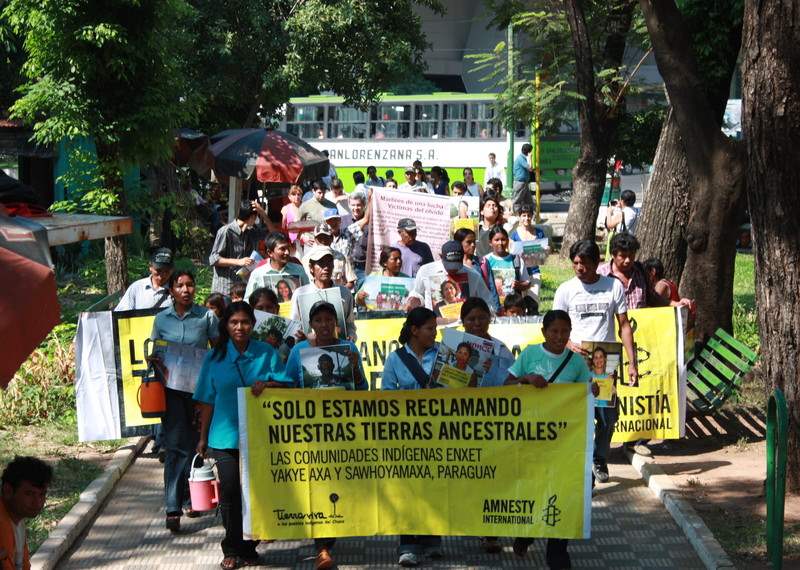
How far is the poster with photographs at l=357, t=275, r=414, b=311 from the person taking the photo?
10.8 meters

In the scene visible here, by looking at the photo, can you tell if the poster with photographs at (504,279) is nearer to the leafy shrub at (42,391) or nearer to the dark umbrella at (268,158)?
the leafy shrub at (42,391)

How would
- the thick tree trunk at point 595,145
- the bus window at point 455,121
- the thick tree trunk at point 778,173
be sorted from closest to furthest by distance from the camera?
the thick tree trunk at point 778,173, the thick tree trunk at point 595,145, the bus window at point 455,121

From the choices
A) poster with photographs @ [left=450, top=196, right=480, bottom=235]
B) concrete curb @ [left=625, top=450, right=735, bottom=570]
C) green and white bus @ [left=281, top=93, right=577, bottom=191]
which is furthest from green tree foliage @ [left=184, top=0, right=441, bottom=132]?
concrete curb @ [left=625, top=450, right=735, bottom=570]

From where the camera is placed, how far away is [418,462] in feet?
24.3

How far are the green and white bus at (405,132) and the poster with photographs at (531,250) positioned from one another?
80.9ft

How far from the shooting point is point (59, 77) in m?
14.0

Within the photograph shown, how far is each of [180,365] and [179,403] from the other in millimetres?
329

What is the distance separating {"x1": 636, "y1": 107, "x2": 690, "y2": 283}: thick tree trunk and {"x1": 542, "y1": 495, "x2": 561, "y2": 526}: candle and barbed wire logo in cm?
685

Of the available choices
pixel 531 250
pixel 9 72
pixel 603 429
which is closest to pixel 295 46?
pixel 9 72

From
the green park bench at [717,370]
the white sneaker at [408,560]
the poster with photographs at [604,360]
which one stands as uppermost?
the poster with photographs at [604,360]

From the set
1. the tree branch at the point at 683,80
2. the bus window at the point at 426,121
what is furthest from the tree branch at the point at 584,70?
the bus window at the point at 426,121

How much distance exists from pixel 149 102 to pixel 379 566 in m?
7.91

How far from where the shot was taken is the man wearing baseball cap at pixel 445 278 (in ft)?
33.9

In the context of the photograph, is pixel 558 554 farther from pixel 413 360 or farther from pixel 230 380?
pixel 230 380
